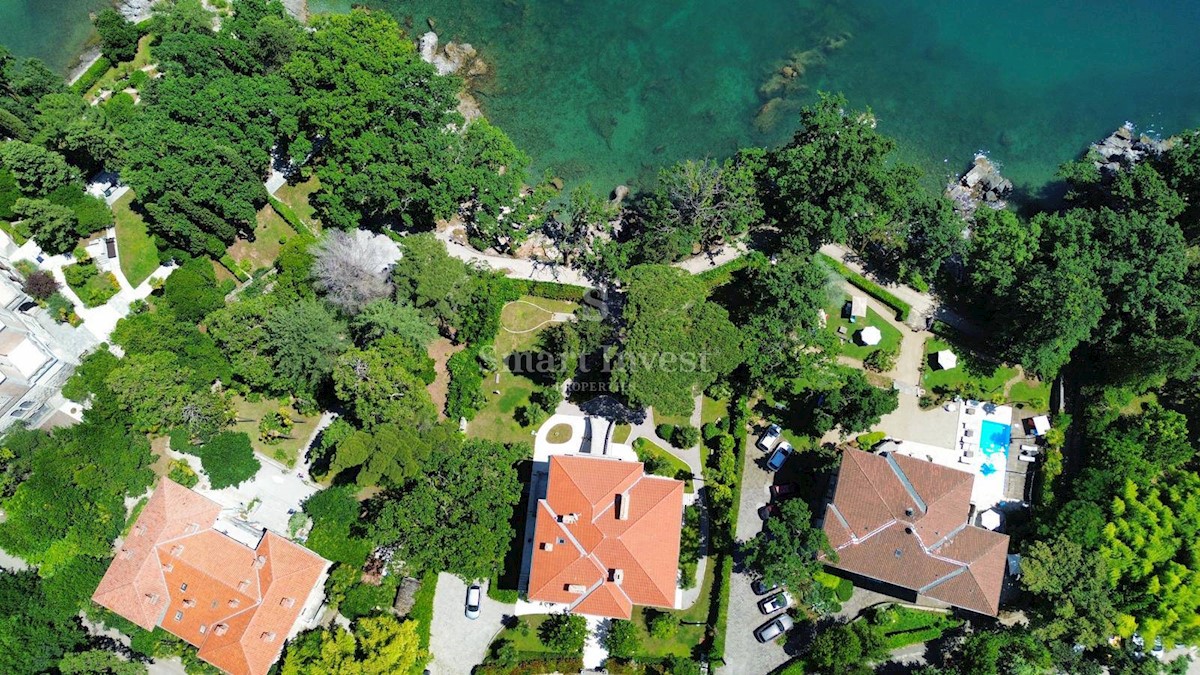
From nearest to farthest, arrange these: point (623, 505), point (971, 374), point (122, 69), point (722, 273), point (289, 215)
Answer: point (623, 505) → point (971, 374) → point (722, 273) → point (289, 215) → point (122, 69)

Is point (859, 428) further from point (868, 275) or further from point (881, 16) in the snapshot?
point (881, 16)

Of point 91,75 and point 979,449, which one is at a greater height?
point 91,75

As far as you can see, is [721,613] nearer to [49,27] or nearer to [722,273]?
[722,273]

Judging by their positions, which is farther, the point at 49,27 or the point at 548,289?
the point at 49,27

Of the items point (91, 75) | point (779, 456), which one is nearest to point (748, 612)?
point (779, 456)

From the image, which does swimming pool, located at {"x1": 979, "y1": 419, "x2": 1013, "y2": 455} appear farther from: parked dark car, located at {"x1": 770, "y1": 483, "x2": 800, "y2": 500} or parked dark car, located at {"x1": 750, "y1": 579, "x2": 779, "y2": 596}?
parked dark car, located at {"x1": 750, "y1": 579, "x2": 779, "y2": 596}

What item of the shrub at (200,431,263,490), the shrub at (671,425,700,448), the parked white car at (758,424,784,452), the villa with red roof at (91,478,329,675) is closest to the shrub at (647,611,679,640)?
the shrub at (671,425,700,448)

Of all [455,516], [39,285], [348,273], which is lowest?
[455,516]
